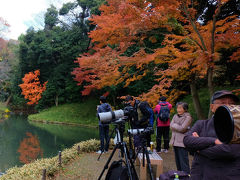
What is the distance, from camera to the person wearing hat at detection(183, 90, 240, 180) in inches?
46.8

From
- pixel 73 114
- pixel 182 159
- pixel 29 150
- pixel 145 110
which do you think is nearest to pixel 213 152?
pixel 182 159

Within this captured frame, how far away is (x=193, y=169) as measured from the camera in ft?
4.77

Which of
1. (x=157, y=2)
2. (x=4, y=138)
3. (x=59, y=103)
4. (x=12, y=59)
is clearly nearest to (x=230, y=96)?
(x=157, y=2)

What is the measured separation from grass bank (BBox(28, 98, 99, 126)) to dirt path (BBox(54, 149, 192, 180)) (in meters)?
8.61

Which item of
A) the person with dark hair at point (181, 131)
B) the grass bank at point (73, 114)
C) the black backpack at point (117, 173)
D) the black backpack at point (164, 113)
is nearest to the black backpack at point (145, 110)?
the person with dark hair at point (181, 131)

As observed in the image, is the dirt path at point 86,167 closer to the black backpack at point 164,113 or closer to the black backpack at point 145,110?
the black backpack at point 164,113

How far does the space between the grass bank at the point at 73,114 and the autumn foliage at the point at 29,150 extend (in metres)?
5.01

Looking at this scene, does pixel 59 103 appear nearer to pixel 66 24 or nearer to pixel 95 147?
pixel 66 24

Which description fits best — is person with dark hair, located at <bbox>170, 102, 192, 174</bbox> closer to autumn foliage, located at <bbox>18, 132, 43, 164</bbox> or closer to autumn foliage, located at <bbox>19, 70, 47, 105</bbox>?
autumn foliage, located at <bbox>18, 132, 43, 164</bbox>

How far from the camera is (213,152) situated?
1228 mm

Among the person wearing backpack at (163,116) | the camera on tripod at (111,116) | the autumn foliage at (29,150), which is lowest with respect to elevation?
the autumn foliage at (29,150)

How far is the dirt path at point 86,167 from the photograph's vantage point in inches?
131

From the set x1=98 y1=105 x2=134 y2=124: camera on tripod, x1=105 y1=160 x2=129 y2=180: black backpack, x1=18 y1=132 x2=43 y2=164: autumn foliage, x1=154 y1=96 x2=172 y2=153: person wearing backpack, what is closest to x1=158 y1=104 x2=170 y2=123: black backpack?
x1=154 y1=96 x2=172 y2=153: person wearing backpack

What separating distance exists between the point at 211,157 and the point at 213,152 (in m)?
0.05
